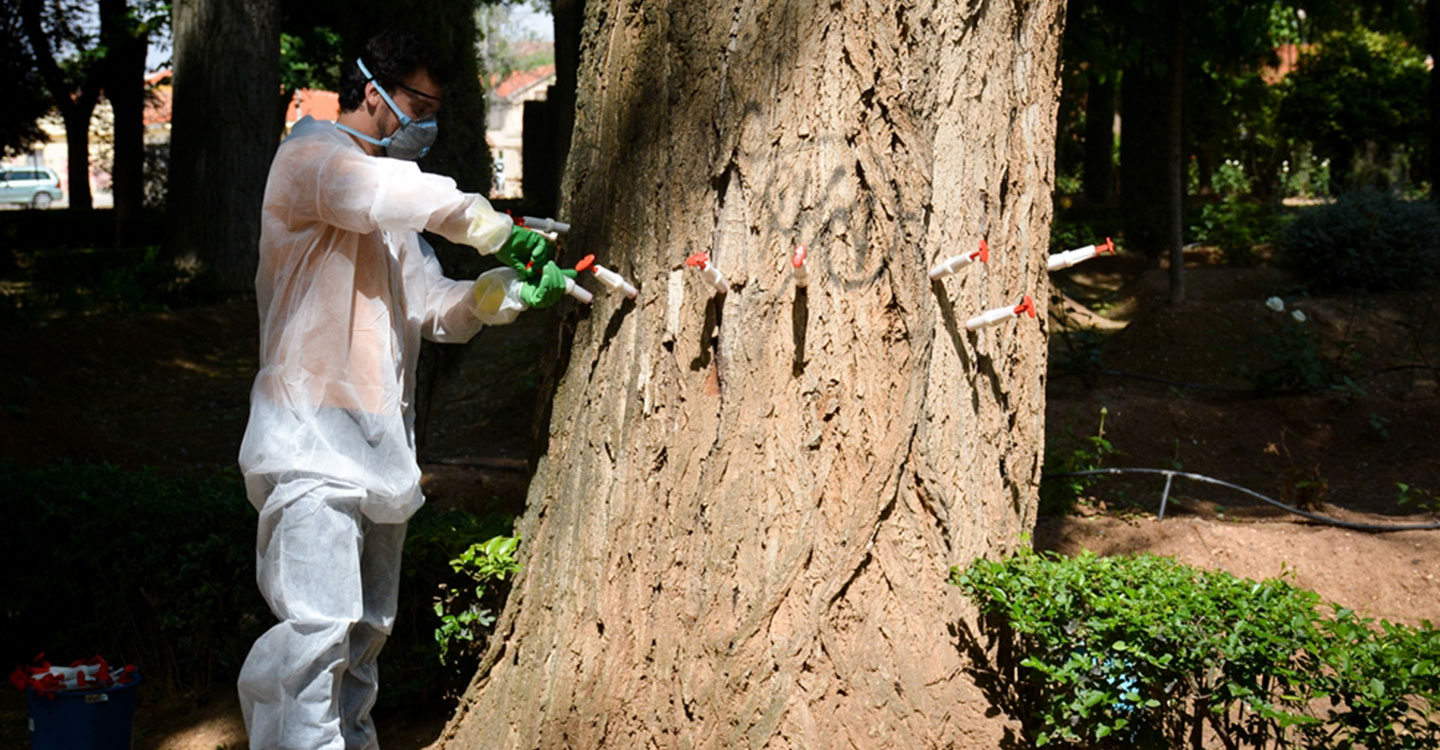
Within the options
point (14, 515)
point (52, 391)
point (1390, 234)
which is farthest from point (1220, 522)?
point (52, 391)

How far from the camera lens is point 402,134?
325cm

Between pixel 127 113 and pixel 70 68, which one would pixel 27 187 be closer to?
pixel 70 68

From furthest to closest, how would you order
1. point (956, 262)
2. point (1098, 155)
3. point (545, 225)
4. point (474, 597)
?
point (1098, 155)
point (474, 597)
point (545, 225)
point (956, 262)

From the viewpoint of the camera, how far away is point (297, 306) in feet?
10.0

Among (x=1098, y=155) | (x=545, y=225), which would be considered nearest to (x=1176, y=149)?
(x=545, y=225)

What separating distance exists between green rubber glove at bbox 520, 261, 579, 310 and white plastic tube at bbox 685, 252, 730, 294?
12.8 inches

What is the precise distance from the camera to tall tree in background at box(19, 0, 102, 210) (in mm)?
22422

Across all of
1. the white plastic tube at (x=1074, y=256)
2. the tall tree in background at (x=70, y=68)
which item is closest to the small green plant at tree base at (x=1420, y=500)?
the white plastic tube at (x=1074, y=256)

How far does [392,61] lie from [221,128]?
975cm

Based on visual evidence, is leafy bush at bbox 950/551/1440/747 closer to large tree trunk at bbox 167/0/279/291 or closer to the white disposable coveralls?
the white disposable coveralls

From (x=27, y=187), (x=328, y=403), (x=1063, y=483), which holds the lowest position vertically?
(x=1063, y=483)

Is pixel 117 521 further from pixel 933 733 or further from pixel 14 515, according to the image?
pixel 933 733

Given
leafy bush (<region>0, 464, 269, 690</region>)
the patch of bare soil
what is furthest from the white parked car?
leafy bush (<region>0, 464, 269, 690</region>)

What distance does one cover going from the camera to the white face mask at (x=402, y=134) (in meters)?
3.22
